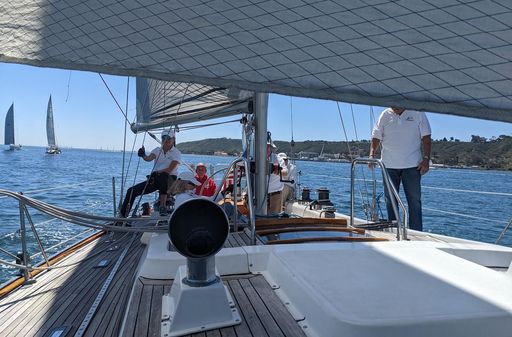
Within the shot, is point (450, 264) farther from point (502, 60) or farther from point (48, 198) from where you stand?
point (48, 198)

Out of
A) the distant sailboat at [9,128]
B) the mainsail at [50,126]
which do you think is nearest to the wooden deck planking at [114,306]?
the mainsail at [50,126]

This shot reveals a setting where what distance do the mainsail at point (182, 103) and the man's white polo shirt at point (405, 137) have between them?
5.52 ft

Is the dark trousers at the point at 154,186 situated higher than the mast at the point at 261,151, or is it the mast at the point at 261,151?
the mast at the point at 261,151

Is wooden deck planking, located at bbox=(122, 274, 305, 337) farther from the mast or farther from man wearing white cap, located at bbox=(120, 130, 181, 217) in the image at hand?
man wearing white cap, located at bbox=(120, 130, 181, 217)

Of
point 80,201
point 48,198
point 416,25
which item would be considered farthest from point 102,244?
point 48,198

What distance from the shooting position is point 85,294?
3.41 meters

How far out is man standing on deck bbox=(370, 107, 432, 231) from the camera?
466 cm

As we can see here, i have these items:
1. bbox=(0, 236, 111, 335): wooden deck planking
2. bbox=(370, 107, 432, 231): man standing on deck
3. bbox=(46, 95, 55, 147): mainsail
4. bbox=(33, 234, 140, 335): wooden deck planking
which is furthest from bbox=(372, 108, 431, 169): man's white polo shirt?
bbox=(46, 95, 55, 147): mainsail

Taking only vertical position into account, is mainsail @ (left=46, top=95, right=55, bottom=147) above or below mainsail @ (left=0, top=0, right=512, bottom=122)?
above

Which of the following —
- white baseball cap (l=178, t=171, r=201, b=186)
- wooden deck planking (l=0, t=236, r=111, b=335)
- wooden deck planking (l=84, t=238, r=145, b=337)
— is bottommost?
wooden deck planking (l=0, t=236, r=111, b=335)

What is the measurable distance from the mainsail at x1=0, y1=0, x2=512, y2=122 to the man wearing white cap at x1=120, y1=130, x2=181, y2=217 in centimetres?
418

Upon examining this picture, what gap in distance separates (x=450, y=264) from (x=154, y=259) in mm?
1732

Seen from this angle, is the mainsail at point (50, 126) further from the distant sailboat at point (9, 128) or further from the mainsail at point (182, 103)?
the mainsail at point (182, 103)

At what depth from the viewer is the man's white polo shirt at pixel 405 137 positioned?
4680mm
